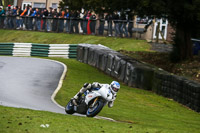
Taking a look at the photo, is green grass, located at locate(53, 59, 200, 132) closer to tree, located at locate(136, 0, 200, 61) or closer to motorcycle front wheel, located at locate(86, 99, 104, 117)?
motorcycle front wheel, located at locate(86, 99, 104, 117)

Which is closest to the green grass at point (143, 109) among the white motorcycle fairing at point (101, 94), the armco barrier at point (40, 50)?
the white motorcycle fairing at point (101, 94)

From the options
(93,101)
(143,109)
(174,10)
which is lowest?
(143,109)

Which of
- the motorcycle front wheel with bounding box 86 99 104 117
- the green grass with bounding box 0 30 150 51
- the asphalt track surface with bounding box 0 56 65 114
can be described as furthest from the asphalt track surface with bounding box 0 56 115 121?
the green grass with bounding box 0 30 150 51

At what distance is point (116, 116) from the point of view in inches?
567

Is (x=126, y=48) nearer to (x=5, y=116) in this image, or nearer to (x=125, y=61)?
(x=125, y=61)

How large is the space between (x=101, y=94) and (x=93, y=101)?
1.14ft

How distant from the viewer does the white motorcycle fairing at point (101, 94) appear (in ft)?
40.4

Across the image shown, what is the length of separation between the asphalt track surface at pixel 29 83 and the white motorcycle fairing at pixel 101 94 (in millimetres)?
1626

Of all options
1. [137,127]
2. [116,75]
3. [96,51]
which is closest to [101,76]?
[116,75]

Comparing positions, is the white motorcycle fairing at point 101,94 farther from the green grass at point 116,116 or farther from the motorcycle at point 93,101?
the green grass at point 116,116

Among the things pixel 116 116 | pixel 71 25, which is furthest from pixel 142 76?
pixel 71 25

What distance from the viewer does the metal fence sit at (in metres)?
36.1

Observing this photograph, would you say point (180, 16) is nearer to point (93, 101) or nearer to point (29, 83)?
point (29, 83)

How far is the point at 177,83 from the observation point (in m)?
19.7
